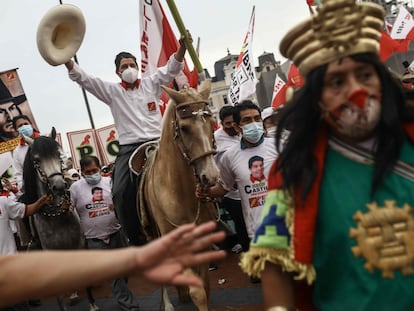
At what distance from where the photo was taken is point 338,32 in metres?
1.70

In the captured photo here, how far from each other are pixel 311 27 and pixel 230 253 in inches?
276

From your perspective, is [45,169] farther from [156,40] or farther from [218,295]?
[156,40]

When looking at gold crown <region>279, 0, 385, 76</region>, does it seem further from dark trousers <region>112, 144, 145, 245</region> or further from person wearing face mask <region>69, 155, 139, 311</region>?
person wearing face mask <region>69, 155, 139, 311</region>

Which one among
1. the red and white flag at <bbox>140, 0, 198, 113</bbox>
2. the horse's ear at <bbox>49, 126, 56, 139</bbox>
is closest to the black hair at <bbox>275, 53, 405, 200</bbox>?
the horse's ear at <bbox>49, 126, 56, 139</bbox>

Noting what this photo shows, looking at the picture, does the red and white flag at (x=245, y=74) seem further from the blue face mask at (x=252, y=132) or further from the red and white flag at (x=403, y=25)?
the red and white flag at (x=403, y=25)

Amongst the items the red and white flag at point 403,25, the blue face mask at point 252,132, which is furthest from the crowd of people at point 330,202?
the red and white flag at point 403,25

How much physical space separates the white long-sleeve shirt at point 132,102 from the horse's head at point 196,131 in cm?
131

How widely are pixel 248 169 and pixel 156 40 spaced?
139 inches

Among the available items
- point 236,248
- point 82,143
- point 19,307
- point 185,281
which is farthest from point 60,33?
point 82,143

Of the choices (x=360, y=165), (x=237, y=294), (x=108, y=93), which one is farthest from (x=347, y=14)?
(x=237, y=294)

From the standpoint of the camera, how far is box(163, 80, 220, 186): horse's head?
3.82m

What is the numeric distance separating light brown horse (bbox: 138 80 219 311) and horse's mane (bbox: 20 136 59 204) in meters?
1.32

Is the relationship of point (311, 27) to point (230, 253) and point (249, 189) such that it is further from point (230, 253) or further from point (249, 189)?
point (230, 253)

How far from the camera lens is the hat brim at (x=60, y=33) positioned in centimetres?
479
